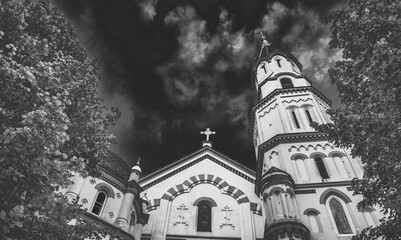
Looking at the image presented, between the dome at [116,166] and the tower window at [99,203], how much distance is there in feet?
4.39

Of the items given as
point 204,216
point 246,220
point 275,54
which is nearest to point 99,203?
point 204,216

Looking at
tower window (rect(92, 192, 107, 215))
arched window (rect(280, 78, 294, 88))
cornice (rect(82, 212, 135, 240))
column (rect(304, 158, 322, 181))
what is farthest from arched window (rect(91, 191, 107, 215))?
arched window (rect(280, 78, 294, 88))

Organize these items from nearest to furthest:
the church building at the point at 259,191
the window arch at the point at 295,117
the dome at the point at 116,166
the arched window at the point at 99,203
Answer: the church building at the point at 259,191 < the arched window at the point at 99,203 < the dome at the point at 116,166 < the window arch at the point at 295,117

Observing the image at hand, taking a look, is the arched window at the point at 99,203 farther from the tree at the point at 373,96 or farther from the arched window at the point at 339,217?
the arched window at the point at 339,217

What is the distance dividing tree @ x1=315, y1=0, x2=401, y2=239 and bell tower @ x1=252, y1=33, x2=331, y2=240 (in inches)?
215

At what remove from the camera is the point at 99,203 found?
54.0 ft

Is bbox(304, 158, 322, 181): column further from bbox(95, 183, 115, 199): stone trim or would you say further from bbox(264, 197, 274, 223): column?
bbox(95, 183, 115, 199): stone trim

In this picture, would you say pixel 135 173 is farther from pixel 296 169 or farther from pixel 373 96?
pixel 373 96

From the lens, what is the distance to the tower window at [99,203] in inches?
638

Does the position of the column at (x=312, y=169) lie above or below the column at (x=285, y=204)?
above

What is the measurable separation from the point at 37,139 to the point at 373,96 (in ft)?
31.6

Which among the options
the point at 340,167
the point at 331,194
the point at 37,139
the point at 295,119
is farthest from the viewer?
the point at 295,119

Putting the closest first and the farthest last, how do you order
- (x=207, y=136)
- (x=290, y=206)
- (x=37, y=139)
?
(x=37, y=139) < (x=290, y=206) < (x=207, y=136)

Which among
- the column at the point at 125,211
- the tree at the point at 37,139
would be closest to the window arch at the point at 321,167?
the column at the point at 125,211
